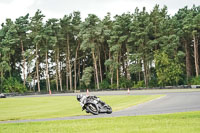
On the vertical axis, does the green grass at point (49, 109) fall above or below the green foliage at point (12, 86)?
below

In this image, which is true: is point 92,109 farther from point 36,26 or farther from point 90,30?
point 36,26

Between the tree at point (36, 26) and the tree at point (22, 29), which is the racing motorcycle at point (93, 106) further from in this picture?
the tree at point (22, 29)

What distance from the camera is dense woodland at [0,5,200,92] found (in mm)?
73312

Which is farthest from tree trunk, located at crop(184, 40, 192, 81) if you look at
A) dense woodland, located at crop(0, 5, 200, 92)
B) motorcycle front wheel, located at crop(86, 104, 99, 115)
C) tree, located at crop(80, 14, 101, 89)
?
motorcycle front wheel, located at crop(86, 104, 99, 115)

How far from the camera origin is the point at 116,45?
78.1 meters

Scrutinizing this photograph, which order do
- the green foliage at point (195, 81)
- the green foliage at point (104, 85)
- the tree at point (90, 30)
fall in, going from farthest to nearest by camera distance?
the green foliage at point (104, 85) < the tree at point (90, 30) < the green foliage at point (195, 81)

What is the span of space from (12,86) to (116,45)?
28.5 m

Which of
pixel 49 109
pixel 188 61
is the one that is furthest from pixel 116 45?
pixel 49 109

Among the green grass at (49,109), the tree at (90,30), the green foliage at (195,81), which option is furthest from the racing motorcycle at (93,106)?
the tree at (90,30)

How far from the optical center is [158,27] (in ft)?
257

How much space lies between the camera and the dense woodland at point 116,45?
73.3 meters

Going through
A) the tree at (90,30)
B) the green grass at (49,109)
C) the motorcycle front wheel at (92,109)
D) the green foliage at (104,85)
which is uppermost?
the tree at (90,30)

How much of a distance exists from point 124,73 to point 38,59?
25.0 metres

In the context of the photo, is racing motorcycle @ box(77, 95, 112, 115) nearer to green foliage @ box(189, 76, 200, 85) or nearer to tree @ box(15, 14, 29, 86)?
green foliage @ box(189, 76, 200, 85)
